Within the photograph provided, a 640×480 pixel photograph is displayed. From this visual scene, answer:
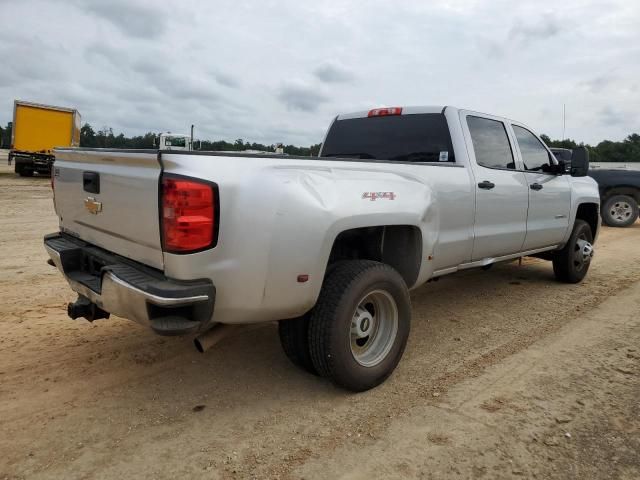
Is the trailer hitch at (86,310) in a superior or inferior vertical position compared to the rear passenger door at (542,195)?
inferior

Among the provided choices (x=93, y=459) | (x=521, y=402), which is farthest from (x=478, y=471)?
(x=93, y=459)

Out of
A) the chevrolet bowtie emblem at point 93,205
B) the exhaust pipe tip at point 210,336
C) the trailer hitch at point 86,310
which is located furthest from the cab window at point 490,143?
the trailer hitch at point 86,310

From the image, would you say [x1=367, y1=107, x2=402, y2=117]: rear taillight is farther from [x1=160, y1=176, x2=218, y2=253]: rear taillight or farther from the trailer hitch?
the trailer hitch

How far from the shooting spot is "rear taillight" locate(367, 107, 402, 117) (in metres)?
4.64

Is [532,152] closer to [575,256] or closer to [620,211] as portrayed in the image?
[575,256]

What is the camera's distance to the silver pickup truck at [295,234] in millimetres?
2482

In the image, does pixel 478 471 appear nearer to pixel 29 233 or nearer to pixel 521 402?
pixel 521 402

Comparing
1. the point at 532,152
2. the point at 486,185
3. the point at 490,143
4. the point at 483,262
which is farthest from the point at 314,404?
the point at 532,152

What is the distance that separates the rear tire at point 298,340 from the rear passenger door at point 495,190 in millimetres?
1913

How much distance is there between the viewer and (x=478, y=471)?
2.45 meters

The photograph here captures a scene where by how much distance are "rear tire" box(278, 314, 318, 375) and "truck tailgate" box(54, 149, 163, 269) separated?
0.95 m

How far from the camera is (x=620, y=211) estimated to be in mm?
13656

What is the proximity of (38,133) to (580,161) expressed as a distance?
71.5ft

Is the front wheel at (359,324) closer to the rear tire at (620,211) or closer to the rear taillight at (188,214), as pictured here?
the rear taillight at (188,214)
